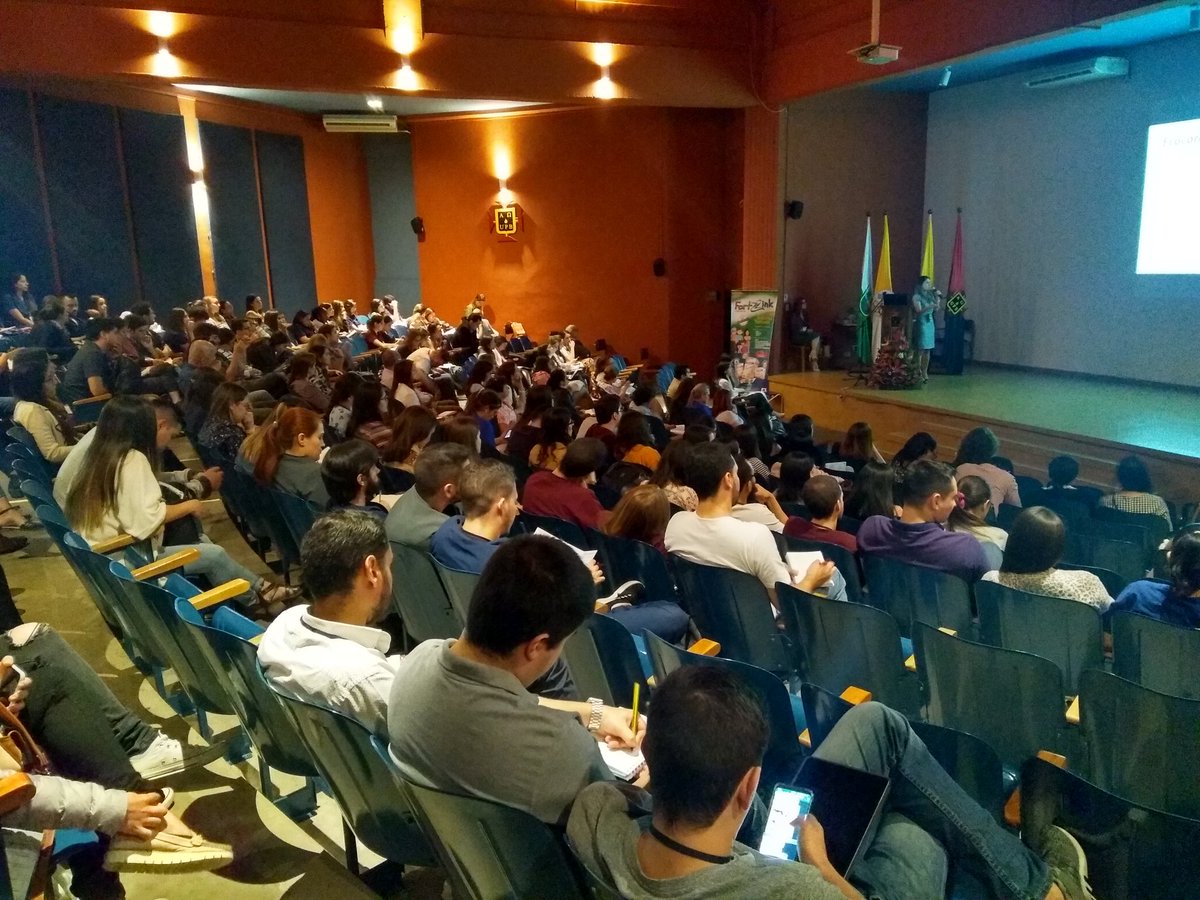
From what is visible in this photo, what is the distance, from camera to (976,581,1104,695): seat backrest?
266cm

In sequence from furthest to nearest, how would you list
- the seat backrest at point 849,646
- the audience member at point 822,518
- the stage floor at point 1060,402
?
the stage floor at point 1060,402
the audience member at point 822,518
the seat backrest at point 849,646

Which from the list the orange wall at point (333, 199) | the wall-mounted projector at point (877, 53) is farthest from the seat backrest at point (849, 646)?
the orange wall at point (333, 199)

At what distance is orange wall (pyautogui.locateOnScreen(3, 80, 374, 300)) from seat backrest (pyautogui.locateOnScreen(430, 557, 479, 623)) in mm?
12164

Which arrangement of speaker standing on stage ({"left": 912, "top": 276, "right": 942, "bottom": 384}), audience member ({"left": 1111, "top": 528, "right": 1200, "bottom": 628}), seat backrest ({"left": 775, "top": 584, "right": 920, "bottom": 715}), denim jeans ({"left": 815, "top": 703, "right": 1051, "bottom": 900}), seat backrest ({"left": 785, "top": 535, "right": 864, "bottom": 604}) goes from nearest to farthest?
denim jeans ({"left": 815, "top": 703, "right": 1051, "bottom": 900}), seat backrest ({"left": 775, "top": 584, "right": 920, "bottom": 715}), audience member ({"left": 1111, "top": 528, "right": 1200, "bottom": 628}), seat backrest ({"left": 785, "top": 535, "right": 864, "bottom": 604}), speaker standing on stage ({"left": 912, "top": 276, "right": 942, "bottom": 384})

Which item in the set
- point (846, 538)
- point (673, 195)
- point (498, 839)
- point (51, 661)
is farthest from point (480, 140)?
point (498, 839)

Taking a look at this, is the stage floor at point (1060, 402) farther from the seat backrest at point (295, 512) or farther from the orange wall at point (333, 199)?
the orange wall at point (333, 199)

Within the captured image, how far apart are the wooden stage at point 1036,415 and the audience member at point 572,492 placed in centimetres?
476

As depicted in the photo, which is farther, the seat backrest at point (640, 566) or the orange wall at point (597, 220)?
the orange wall at point (597, 220)

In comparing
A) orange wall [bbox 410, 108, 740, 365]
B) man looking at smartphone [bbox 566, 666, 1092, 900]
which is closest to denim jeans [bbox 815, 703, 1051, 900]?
man looking at smartphone [bbox 566, 666, 1092, 900]

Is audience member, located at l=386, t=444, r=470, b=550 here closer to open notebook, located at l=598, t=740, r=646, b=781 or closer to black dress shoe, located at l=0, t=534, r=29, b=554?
open notebook, located at l=598, t=740, r=646, b=781

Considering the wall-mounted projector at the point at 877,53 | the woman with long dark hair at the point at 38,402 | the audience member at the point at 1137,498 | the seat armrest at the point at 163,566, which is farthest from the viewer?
the wall-mounted projector at the point at 877,53

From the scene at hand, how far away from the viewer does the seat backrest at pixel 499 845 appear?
1424 millimetres

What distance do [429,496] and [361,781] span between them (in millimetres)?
1596

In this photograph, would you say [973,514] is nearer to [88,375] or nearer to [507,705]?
[507,705]
